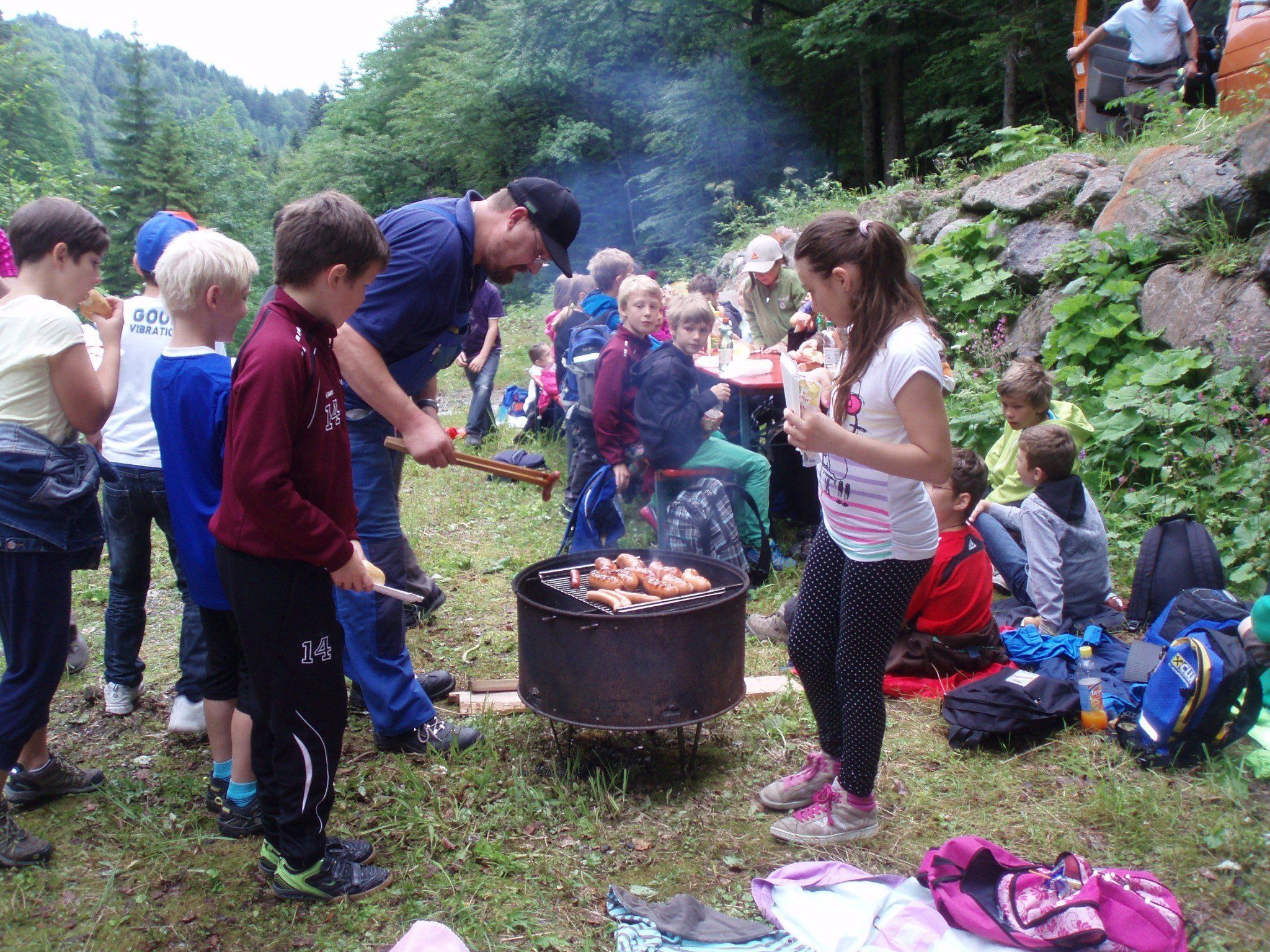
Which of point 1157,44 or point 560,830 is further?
point 1157,44

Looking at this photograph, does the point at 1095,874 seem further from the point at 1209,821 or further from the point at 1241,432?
the point at 1241,432

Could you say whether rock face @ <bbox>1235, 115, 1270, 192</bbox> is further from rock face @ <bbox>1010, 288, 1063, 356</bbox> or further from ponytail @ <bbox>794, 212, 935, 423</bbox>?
ponytail @ <bbox>794, 212, 935, 423</bbox>

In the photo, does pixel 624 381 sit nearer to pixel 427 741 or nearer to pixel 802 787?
pixel 427 741

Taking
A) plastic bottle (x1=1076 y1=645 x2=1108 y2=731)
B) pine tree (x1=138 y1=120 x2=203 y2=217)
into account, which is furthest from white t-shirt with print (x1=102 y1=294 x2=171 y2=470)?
pine tree (x1=138 y1=120 x2=203 y2=217)

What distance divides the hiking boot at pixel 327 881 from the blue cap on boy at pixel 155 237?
2320 mm

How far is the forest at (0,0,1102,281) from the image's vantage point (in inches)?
660

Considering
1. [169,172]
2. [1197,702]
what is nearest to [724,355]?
[1197,702]

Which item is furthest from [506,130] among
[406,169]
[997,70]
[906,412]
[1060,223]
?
[906,412]

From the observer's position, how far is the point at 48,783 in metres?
2.97

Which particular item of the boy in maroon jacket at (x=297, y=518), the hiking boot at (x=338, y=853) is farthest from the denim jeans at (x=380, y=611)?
the boy in maroon jacket at (x=297, y=518)

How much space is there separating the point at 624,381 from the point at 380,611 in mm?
2499

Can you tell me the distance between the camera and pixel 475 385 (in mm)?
9180

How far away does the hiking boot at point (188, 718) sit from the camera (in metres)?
3.40

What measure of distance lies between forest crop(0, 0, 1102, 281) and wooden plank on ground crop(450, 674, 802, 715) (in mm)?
8572
